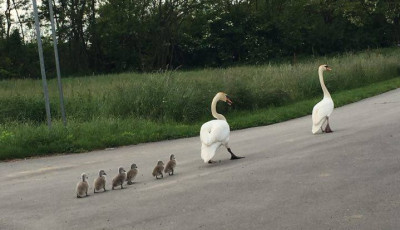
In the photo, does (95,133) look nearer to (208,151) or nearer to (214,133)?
(208,151)

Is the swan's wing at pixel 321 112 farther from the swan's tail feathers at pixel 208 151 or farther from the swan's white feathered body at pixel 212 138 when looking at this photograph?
the swan's tail feathers at pixel 208 151

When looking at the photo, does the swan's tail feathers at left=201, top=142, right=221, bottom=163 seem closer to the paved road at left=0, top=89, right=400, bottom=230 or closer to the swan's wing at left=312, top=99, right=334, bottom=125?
the paved road at left=0, top=89, right=400, bottom=230

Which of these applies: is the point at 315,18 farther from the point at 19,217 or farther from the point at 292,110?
the point at 19,217

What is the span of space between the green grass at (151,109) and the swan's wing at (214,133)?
5.31 m

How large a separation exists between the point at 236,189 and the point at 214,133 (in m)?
2.27

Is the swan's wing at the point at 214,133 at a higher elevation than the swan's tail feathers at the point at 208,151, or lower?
higher

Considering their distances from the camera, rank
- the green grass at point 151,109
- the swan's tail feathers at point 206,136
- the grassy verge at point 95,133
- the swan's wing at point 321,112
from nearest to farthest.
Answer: the swan's tail feathers at point 206,136
the swan's wing at point 321,112
the grassy verge at point 95,133
the green grass at point 151,109

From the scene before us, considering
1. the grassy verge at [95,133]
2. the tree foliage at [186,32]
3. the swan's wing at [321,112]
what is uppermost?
the tree foliage at [186,32]

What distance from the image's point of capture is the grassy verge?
1481 centimetres

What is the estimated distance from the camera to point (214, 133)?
1070 centimetres

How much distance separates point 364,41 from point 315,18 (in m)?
6.57

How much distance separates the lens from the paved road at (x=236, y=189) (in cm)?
696

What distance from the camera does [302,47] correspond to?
6762cm

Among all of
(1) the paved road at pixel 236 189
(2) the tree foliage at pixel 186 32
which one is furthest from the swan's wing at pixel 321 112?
(2) the tree foliage at pixel 186 32
